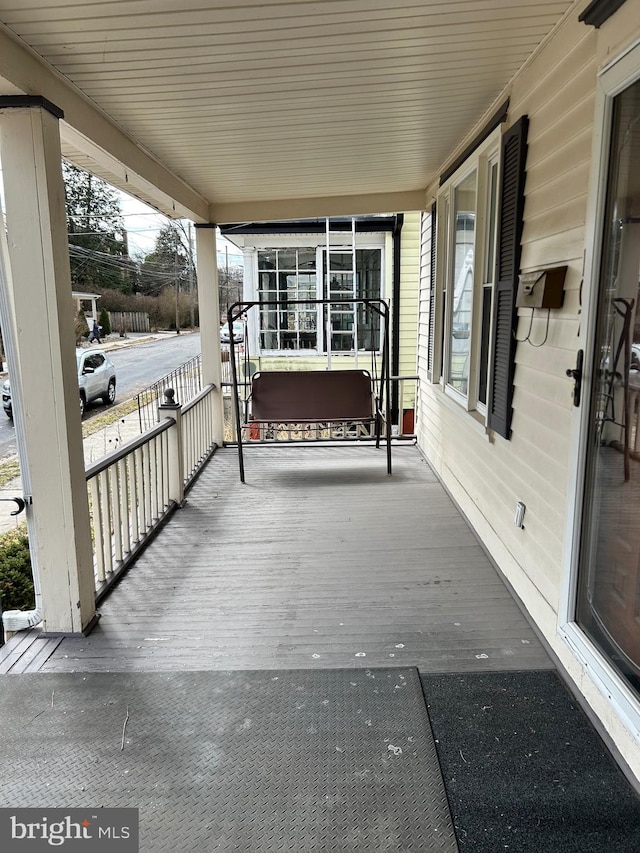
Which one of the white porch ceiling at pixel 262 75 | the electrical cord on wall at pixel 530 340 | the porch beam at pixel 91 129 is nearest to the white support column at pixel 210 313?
the porch beam at pixel 91 129

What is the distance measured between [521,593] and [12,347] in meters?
2.60

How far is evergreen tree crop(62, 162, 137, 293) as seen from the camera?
16.3 ft

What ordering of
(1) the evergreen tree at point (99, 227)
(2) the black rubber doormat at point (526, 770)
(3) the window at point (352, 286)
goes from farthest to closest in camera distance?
(3) the window at point (352, 286), (1) the evergreen tree at point (99, 227), (2) the black rubber doormat at point (526, 770)

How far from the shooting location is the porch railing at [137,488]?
9.80 ft

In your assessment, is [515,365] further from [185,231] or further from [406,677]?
[185,231]

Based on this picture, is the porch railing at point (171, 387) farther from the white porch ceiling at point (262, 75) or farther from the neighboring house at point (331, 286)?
the neighboring house at point (331, 286)

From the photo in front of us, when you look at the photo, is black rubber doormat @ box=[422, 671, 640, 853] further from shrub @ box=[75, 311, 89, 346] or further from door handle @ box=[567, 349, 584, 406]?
shrub @ box=[75, 311, 89, 346]

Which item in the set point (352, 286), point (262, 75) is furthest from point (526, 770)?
point (352, 286)

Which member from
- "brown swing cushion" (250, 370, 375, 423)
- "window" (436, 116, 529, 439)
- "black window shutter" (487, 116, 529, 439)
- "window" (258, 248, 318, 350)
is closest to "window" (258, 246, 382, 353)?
"window" (258, 248, 318, 350)

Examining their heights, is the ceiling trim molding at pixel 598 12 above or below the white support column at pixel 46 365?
above

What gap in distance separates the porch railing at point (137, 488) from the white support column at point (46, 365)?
306mm

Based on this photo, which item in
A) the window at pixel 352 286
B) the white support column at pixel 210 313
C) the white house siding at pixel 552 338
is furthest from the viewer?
the window at pixel 352 286

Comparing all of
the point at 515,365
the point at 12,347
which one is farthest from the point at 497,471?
the point at 12,347

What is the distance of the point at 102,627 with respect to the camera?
2.62 m
